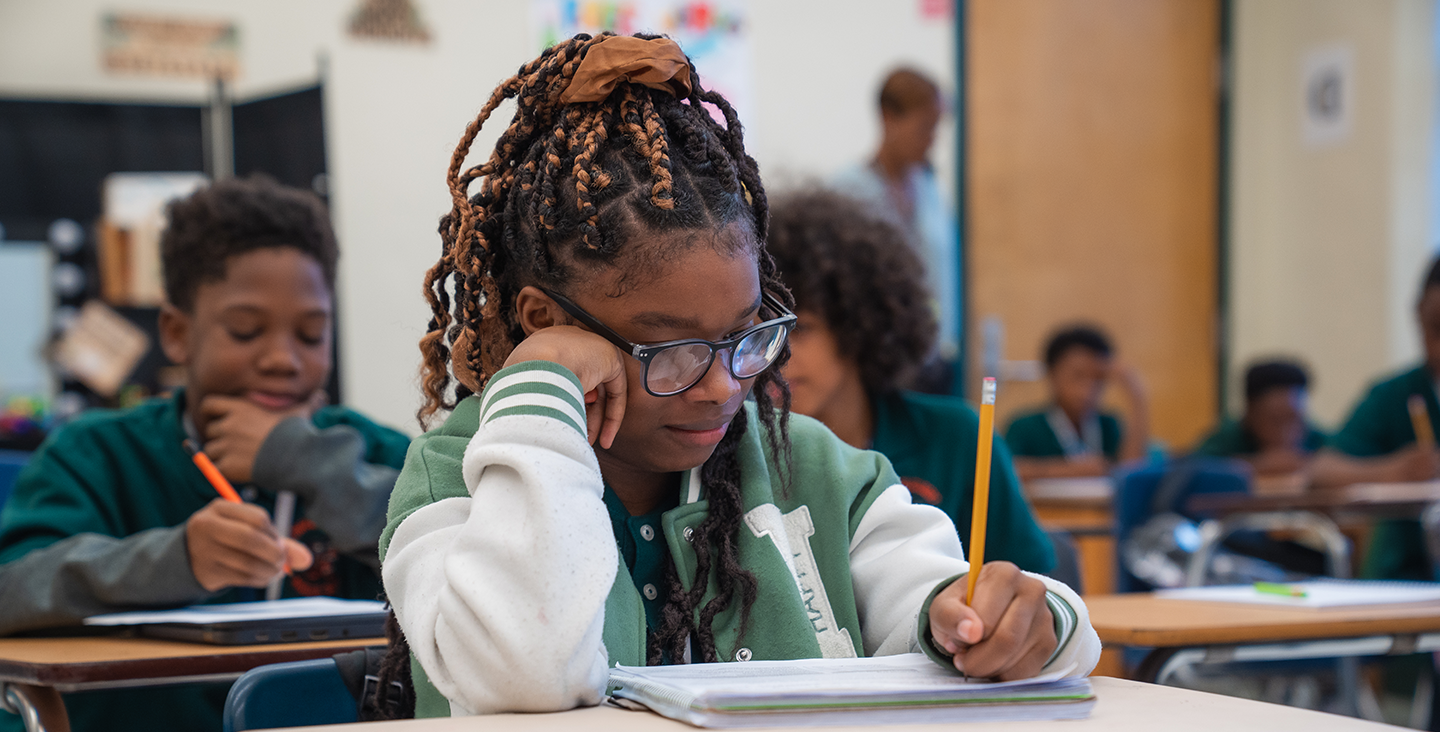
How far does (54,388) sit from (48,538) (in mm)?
3090

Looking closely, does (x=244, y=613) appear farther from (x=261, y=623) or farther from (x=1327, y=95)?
(x=1327, y=95)

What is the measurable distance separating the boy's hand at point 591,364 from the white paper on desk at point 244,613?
1.74 feet

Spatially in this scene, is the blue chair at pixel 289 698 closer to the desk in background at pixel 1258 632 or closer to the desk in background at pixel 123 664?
the desk in background at pixel 123 664

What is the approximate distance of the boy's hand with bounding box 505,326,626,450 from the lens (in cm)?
109

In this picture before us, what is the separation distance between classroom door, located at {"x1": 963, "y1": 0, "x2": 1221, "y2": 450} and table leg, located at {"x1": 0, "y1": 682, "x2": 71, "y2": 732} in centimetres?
482

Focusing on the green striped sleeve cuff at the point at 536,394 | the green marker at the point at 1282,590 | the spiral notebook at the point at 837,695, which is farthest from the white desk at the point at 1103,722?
the green marker at the point at 1282,590

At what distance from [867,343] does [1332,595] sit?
2.67 feet

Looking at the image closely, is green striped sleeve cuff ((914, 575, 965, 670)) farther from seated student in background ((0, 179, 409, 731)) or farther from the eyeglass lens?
seated student in background ((0, 179, 409, 731))

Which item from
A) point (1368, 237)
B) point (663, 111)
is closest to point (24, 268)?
point (663, 111)

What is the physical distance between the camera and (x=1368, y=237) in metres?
5.93

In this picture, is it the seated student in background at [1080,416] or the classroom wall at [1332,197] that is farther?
the classroom wall at [1332,197]

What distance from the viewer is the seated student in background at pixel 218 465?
1.65m

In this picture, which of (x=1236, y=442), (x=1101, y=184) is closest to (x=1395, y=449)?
(x=1236, y=442)

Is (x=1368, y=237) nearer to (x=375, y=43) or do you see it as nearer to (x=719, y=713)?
(x=375, y=43)
